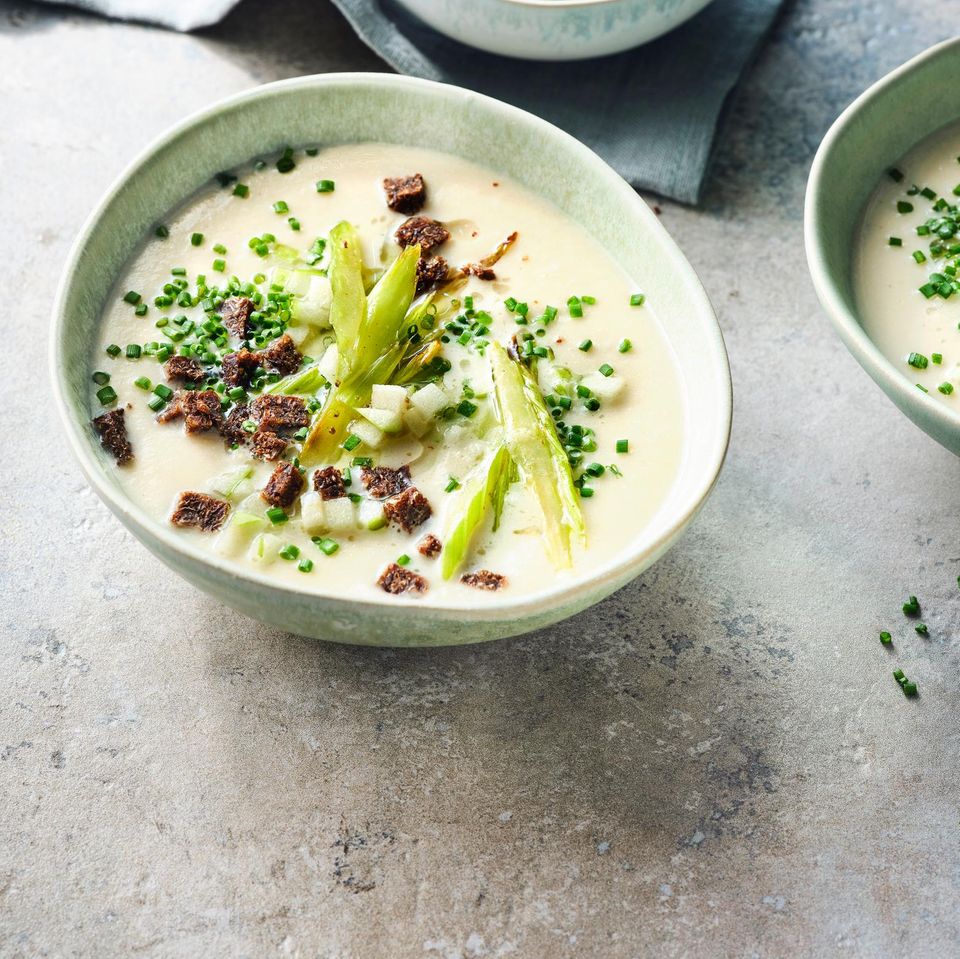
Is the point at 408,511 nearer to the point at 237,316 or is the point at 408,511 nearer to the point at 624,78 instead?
the point at 237,316

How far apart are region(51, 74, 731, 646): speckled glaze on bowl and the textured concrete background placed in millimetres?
303

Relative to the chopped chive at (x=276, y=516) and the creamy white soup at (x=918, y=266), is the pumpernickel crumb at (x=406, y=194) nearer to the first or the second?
the chopped chive at (x=276, y=516)

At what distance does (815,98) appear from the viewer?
3336mm

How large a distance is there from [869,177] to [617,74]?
2.86 ft

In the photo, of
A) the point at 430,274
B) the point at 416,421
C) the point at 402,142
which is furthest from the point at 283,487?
the point at 402,142

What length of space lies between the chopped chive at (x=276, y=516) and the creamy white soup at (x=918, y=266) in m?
1.23

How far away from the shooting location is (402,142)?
270 centimetres

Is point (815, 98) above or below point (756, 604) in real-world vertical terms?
above

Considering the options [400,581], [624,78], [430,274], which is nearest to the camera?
[400,581]

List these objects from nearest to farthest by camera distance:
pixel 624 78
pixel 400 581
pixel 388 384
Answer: pixel 400 581 < pixel 388 384 < pixel 624 78

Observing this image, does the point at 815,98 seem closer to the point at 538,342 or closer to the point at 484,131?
the point at 484,131

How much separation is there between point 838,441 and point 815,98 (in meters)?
1.17

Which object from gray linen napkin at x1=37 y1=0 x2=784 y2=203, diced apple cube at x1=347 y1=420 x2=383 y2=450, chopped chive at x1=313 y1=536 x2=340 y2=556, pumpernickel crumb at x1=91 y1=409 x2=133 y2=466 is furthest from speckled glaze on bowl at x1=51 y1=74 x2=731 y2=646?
gray linen napkin at x1=37 y1=0 x2=784 y2=203

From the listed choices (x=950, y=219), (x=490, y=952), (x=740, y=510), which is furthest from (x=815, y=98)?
(x=490, y=952)
